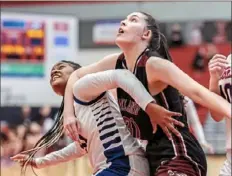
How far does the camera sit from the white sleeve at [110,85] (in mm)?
2174

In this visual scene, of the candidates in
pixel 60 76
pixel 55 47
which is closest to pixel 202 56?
pixel 55 47

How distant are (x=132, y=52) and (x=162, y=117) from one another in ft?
1.02

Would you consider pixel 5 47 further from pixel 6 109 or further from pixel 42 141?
pixel 42 141

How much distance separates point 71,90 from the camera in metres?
2.49

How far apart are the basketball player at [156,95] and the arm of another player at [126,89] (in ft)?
0.05

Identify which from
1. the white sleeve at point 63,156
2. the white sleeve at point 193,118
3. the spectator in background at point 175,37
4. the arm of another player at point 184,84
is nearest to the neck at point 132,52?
the arm of another player at point 184,84

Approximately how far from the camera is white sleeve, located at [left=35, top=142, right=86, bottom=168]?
270cm

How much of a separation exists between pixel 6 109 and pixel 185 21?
3209 mm

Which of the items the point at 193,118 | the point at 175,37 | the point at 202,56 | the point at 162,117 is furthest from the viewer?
the point at 175,37

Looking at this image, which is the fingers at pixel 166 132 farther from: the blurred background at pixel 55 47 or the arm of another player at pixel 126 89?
the blurred background at pixel 55 47

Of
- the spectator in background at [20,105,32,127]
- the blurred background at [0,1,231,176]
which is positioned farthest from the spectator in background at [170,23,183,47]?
the spectator in background at [20,105,32,127]

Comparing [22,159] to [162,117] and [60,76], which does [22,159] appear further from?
[162,117]

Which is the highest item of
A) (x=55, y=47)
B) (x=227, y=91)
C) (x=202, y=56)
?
(x=227, y=91)

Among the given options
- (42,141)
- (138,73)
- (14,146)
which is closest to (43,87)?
(14,146)
